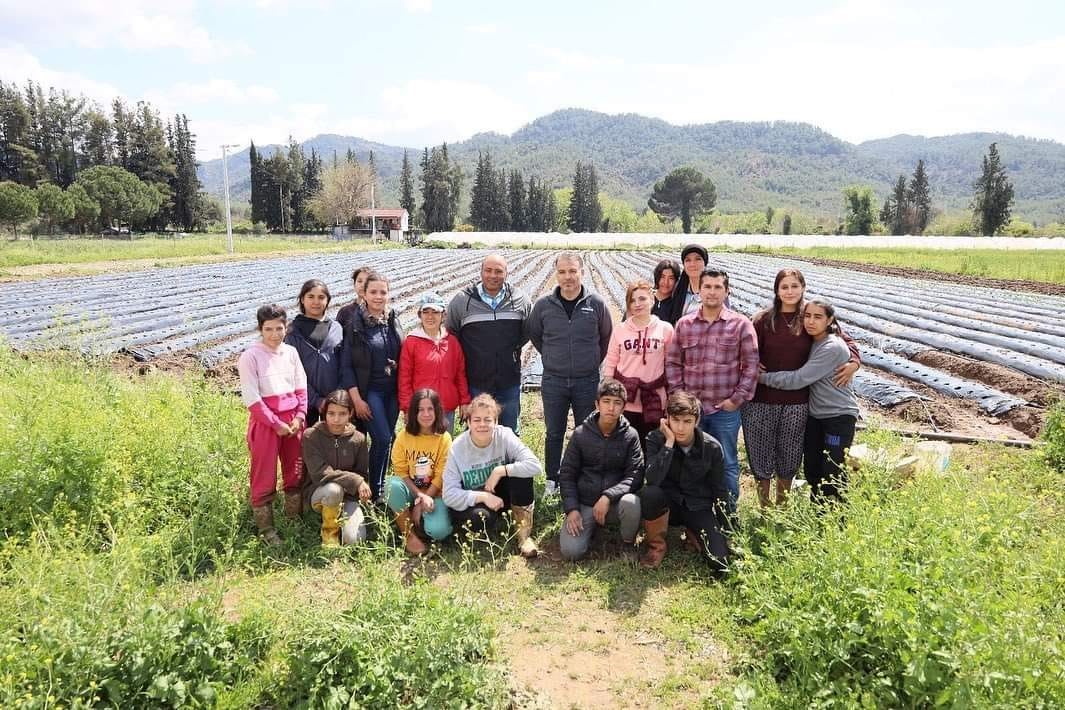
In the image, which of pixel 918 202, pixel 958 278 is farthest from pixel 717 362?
pixel 918 202

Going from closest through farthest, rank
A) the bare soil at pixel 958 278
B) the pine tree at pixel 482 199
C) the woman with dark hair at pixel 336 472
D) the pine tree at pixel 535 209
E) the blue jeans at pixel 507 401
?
the woman with dark hair at pixel 336 472, the blue jeans at pixel 507 401, the bare soil at pixel 958 278, the pine tree at pixel 482 199, the pine tree at pixel 535 209

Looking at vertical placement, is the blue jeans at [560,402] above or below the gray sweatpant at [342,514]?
above

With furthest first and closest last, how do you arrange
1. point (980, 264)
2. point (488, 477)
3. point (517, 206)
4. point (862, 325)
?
point (517, 206) < point (980, 264) < point (862, 325) < point (488, 477)

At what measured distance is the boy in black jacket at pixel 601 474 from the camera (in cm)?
386

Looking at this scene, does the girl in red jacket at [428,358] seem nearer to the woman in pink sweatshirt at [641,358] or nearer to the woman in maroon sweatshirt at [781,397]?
the woman in pink sweatshirt at [641,358]

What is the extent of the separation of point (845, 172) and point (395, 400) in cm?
21980

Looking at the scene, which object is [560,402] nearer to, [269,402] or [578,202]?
[269,402]

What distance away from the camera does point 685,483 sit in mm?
3812

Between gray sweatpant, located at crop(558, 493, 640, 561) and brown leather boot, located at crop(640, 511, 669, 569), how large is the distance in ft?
0.30

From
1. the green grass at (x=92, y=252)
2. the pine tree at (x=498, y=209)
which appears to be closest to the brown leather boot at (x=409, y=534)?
the green grass at (x=92, y=252)

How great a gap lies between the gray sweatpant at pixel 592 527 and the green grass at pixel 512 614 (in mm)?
171

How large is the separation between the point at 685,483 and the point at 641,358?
35.3 inches

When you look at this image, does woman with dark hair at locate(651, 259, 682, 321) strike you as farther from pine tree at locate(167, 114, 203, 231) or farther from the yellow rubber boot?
pine tree at locate(167, 114, 203, 231)

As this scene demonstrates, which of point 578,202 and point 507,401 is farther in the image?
point 578,202
